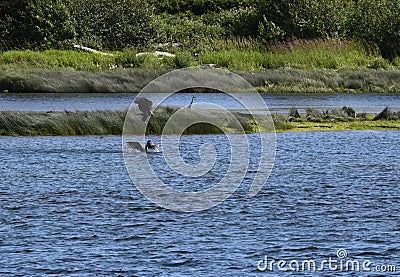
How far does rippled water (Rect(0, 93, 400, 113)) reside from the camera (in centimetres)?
3625

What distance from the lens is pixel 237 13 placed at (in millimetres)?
65125

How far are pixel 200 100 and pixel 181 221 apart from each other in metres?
24.5

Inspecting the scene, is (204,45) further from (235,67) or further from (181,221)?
(181,221)

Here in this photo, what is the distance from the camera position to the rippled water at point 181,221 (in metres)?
13.2

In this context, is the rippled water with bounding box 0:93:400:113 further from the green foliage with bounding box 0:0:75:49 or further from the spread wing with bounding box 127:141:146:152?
the spread wing with bounding box 127:141:146:152

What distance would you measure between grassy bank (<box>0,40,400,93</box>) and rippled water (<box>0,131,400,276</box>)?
65.9 feet

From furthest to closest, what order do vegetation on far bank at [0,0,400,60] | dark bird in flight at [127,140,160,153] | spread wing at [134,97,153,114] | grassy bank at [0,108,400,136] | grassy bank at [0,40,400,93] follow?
vegetation on far bank at [0,0,400,60]
grassy bank at [0,40,400,93]
spread wing at [134,97,153,114]
grassy bank at [0,108,400,136]
dark bird in flight at [127,140,160,153]

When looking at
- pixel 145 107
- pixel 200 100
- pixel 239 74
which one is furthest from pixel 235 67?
pixel 145 107

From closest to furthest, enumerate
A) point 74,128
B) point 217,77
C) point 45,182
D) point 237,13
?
1. point 45,182
2. point 74,128
3. point 217,77
4. point 237,13

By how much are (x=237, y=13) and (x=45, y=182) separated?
46850mm

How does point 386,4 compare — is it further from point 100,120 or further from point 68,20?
point 100,120

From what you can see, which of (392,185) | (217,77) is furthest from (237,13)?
(392,185)

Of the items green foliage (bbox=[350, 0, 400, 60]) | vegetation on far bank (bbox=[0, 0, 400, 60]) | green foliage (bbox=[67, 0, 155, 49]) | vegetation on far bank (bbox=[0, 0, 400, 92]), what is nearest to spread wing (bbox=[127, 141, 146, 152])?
vegetation on far bank (bbox=[0, 0, 400, 92])

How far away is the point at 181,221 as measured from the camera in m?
15.9
